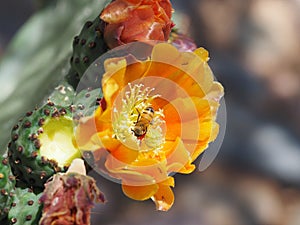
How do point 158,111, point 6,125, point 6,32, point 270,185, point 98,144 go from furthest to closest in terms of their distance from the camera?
point 6,32, point 270,185, point 6,125, point 158,111, point 98,144

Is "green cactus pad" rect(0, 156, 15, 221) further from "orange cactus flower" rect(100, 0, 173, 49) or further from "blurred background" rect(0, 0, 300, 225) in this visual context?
"blurred background" rect(0, 0, 300, 225)

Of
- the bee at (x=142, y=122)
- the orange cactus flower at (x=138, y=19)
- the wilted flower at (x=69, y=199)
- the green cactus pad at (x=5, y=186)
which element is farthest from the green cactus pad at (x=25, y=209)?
the orange cactus flower at (x=138, y=19)

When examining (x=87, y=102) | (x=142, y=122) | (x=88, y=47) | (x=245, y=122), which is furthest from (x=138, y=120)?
(x=245, y=122)

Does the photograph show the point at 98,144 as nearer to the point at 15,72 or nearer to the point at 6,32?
the point at 15,72

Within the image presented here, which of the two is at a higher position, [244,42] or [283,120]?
[244,42]

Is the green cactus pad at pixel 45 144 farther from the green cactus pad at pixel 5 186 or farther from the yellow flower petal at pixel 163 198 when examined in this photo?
the yellow flower petal at pixel 163 198

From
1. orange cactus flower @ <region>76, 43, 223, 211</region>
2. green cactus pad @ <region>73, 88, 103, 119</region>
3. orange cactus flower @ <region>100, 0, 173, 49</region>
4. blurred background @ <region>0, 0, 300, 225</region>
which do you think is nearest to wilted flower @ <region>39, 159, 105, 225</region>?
orange cactus flower @ <region>76, 43, 223, 211</region>

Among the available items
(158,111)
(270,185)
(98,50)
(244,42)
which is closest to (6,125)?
(98,50)
